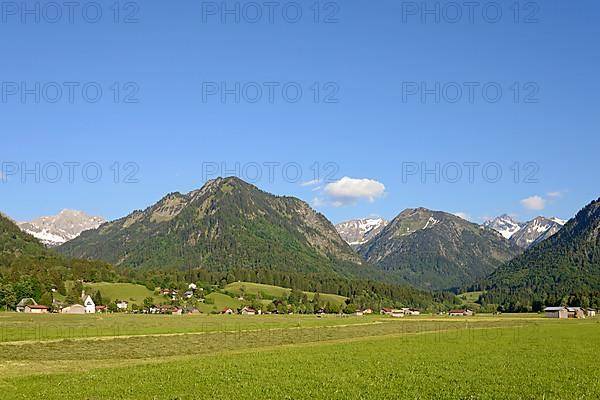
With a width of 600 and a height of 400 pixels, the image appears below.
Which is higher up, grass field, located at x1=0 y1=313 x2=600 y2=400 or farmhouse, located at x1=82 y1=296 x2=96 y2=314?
grass field, located at x1=0 y1=313 x2=600 y2=400

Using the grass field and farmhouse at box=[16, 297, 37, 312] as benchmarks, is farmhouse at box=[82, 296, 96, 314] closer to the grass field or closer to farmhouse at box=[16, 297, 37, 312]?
farmhouse at box=[16, 297, 37, 312]

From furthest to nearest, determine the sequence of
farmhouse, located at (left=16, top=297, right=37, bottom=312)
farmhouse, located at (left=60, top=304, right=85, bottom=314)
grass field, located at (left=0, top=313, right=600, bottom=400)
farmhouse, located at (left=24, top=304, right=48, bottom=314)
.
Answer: farmhouse, located at (left=60, top=304, right=85, bottom=314) < farmhouse, located at (left=16, top=297, right=37, bottom=312) < farmhouse, located at (left=24, top=304, right=48, bottom=314) < grass field, located at (left=0, top=313, right=600, bottom=400)

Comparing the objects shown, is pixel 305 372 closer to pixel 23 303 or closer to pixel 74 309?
pixel 23 303

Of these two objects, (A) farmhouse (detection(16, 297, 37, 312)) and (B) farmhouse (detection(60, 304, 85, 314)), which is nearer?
(A) farmhouse (detection(16, 297, 37, 312))

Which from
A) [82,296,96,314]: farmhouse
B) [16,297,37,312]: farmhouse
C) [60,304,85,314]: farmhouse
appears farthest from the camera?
[82,296,96,314]: farmhouse

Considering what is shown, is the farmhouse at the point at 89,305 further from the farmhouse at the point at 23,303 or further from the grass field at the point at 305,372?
the grass field at the point at 305,372

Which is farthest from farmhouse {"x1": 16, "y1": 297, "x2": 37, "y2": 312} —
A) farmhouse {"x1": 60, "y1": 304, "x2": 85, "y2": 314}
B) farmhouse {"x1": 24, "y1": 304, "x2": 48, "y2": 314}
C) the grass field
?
the grass field

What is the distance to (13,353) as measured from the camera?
56.2m

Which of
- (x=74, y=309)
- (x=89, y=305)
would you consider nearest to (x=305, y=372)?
(x=74, y=309)

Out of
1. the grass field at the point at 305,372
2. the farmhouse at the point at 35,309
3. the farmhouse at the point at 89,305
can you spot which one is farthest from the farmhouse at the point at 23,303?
the grass field at the point at 305,372

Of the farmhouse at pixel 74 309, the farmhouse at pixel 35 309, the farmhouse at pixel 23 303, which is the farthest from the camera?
the farmhouse at pixel 74 309

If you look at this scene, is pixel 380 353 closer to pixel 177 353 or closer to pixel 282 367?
pixel 282 367

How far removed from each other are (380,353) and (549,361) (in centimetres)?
1426

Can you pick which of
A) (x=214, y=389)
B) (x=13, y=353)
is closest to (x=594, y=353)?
(x=214, y=389)
